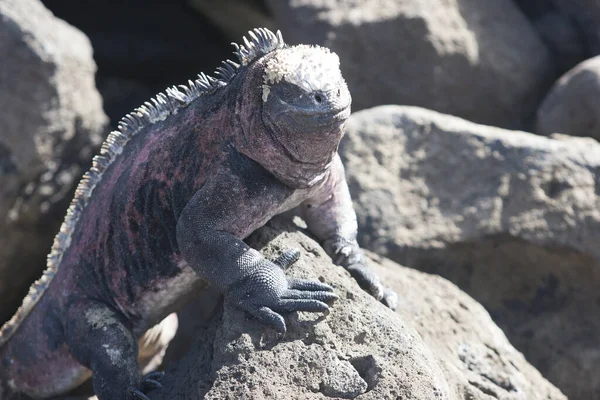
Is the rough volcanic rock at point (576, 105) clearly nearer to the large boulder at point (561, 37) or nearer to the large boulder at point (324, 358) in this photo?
the large boulder at point (561, 37)

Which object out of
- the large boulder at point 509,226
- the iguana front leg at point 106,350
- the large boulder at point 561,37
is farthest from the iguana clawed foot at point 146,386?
the large boulder at point 561,37

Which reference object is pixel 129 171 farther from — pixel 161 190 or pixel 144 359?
pixel 144 359

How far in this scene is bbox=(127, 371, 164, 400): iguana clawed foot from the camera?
326cm

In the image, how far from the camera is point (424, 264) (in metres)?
4.77

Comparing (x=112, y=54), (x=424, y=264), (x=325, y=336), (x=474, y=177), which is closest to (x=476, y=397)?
(x=325, y=336)

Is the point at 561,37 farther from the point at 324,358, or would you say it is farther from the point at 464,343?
the point at 324,358

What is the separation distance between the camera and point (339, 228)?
3.66m

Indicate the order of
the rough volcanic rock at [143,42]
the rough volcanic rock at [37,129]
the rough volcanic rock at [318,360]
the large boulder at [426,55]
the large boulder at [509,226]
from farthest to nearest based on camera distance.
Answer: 1. the rough volcanic rock at [143,42]
2. the large boulder at [426,55]
3. the rough volcanic rock at [37,129]
4. the large boulder at [509,226]
5. the rough volcanic rock at [318,360]

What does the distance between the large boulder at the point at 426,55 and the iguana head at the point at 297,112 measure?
3213 millimetres

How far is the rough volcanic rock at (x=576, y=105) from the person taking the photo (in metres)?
5.58

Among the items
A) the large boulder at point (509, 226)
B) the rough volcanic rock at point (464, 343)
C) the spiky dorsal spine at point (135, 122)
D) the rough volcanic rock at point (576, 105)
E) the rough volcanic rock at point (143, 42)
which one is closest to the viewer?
the spiky dorsal spine at point (135, 122)

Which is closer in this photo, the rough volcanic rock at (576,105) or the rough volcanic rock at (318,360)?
the rough volcanic rock at (318,360)

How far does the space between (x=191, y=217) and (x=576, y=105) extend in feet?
11.9

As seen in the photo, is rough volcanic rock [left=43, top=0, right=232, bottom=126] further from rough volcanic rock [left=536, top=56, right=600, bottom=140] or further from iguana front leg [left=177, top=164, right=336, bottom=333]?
iguana front leg [left=177, top=164, right=336, bottom=333]
